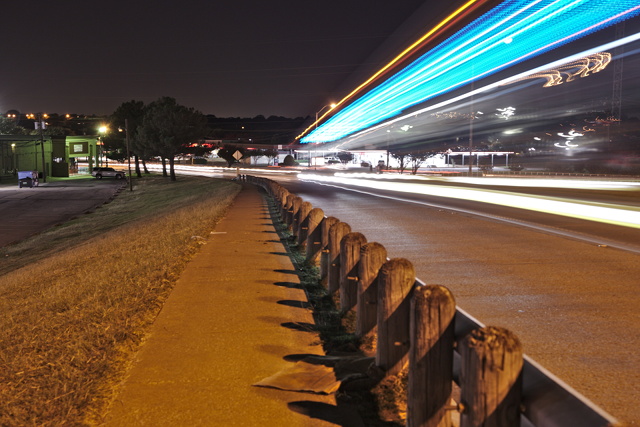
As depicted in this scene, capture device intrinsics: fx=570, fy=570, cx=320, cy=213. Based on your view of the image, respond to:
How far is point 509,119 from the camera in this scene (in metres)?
48.5

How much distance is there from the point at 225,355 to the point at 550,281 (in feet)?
16.0

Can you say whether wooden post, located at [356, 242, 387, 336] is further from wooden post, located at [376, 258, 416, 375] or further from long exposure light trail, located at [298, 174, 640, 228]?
long exposure light trail, located at [298, 174, 640, 228]

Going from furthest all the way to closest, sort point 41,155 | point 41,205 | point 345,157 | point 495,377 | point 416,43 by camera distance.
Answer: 1. point 345,157
2. point 41,155
3. point 41,205
4. point 416,43
5. point 495,377

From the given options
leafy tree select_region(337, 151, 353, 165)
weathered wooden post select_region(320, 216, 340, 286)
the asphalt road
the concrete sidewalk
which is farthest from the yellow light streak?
leafy tree select_region(337, 151, 353, 165)

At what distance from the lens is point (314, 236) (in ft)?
29.4

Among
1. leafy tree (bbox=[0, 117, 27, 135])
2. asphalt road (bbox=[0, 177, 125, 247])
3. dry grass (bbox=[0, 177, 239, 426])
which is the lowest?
asphalt road (bbox=[0, 177, 125, 247])

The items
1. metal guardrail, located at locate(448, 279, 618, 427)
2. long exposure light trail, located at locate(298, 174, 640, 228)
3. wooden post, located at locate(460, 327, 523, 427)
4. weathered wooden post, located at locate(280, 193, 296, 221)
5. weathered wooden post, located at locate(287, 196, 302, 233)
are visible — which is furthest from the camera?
long exposure light trail, located at locate(298, 174, 640, 228)

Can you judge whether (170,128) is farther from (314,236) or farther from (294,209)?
(314,236)

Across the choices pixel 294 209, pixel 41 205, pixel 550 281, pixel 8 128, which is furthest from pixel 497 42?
pixel 8 128

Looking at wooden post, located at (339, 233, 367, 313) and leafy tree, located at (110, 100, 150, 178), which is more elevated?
leafy tree, located at (110, 100, 150, 178)

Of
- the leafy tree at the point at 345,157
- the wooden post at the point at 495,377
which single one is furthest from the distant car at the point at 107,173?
the leafy tree at the point at 345,157

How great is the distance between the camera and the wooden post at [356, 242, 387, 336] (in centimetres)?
485

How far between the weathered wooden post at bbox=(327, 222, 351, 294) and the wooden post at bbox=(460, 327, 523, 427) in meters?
4.03

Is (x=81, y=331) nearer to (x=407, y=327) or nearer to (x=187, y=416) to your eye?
(x=187, y=416)
